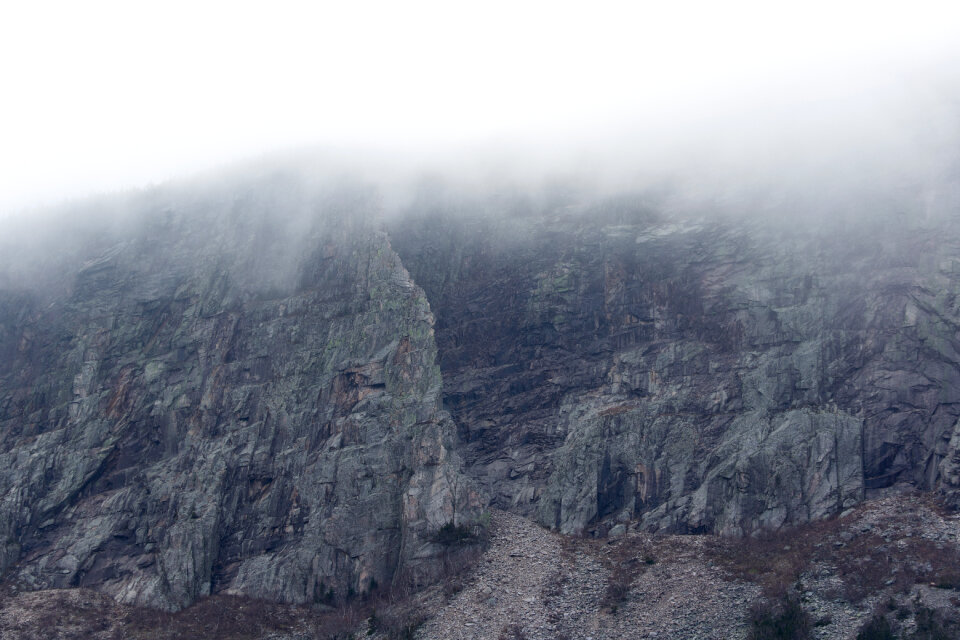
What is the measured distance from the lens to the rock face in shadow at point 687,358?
72188mm

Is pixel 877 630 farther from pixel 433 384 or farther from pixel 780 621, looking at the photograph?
pixel 433 384

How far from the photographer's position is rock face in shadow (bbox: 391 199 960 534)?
7219 centimetres

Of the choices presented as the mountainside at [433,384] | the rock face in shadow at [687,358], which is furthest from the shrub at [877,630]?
the rock face in shadow at [687,358]

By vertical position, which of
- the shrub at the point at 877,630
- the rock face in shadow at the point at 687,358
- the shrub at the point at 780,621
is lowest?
the shrub at the point at 780,621

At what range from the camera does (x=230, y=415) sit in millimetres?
86938

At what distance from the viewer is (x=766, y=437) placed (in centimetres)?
7469

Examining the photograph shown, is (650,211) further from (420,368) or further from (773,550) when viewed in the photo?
(773,550)

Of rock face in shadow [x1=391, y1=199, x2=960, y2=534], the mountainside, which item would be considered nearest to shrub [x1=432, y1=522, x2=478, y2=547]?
the mountainside

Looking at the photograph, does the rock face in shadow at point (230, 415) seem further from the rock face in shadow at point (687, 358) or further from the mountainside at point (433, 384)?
the rock face in shadow at point (687, 358)

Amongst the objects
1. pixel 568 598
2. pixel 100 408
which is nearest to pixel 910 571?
pixel 568 598

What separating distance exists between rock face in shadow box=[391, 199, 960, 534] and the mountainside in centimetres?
25

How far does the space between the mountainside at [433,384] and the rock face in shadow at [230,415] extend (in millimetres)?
295

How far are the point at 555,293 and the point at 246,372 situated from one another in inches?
1463

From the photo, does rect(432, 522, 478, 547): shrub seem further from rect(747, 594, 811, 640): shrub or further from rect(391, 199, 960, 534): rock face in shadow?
rect(747, 594, 811, 640): shrub
